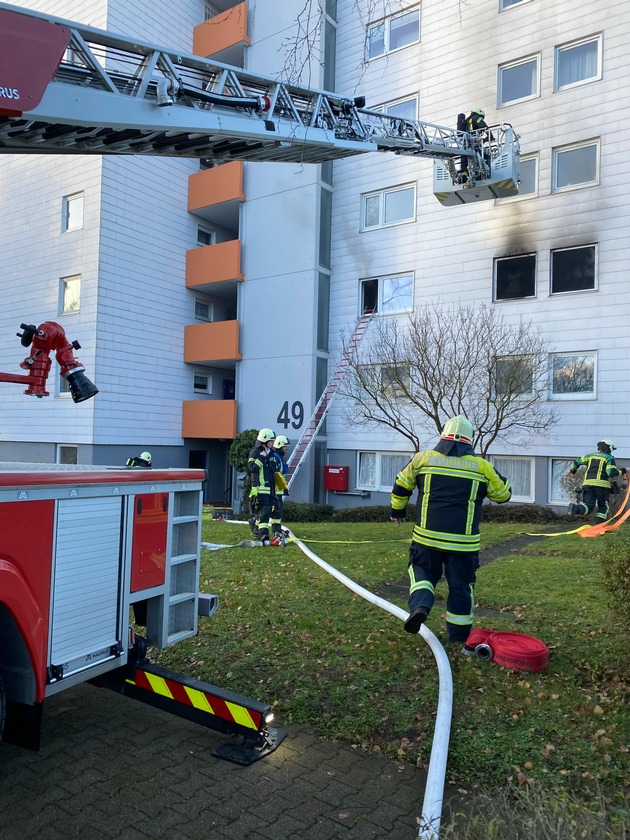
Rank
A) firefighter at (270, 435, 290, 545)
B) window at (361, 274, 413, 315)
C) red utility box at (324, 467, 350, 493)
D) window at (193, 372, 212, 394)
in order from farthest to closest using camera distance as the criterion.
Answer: window at (193, 372, 212, 394) → red utility box at (324, 467, 350, 493) → window at (361, 274, 413, 315) → firefighter at (270, 435, 290, 545)

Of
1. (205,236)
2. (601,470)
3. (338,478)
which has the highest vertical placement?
(205,236)

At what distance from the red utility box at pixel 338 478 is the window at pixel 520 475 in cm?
423

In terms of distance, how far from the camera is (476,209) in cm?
1566

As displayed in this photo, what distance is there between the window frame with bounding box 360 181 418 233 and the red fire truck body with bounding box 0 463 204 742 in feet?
48.2

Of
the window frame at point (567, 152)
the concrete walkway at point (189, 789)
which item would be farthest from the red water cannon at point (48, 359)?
the window frame at point (567, 152)

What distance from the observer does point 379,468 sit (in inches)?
674

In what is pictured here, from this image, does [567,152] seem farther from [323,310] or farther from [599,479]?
[599,479]

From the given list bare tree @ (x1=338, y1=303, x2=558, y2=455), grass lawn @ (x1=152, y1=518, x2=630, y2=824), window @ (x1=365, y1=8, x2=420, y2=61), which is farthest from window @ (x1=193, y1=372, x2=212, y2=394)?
grass lawn @ (x1=152, y1=518, x2=630, y2=824)

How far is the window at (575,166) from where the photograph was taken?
1438cm

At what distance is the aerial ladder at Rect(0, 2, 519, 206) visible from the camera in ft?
12.5

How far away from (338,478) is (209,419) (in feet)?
15.8

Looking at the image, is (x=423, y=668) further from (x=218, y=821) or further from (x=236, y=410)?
(x=236, y=410)

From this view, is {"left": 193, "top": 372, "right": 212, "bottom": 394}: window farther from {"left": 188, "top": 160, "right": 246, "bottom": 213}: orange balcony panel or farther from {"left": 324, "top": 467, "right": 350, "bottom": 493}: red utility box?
{"left": 324, "top": 467, "right": 350, "bottom": 493}: red utility box

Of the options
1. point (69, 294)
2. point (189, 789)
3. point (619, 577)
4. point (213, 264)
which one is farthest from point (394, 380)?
point (189, 789)
